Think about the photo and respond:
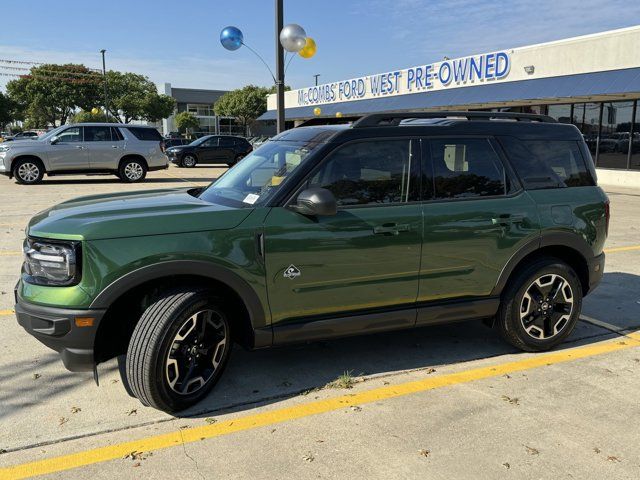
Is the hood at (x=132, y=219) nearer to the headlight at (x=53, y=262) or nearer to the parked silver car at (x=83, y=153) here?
the headlight at (x=53, y=262)

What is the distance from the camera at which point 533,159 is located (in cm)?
426

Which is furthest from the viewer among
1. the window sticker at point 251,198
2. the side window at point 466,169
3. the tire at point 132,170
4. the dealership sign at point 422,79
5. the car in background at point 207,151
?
the car in background at point 207,151

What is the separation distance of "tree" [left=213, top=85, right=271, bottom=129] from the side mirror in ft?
222

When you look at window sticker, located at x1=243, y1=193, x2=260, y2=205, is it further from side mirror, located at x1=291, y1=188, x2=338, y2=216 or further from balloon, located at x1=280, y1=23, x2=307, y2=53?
balloon, located at x1=280, y1=23, x2=307, y2=53

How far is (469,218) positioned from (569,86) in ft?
55.0

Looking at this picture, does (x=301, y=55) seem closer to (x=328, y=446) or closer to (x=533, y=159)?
(x=533, y=159)

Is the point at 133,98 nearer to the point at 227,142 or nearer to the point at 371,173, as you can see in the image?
the point at 227,142

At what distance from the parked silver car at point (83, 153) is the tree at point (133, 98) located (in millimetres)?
56947

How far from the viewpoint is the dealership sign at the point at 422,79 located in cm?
2177

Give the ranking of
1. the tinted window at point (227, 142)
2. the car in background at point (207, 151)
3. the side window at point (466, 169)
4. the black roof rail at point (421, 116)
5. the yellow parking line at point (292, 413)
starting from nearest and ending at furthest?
the yellow parking line at point (292, 413) → the black roof rail at point (421, 116) → the side window at point (466, 169) → the car in background at point (207, 151) → the tinted window at point (227, 142)

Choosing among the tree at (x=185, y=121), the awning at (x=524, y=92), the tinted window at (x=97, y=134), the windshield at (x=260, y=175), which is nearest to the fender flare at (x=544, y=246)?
the windshield at (x=260, y=175)

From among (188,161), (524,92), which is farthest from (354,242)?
(188,161)

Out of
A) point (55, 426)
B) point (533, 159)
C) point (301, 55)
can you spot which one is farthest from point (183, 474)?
point (301, 55)

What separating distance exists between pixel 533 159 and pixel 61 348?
3.56 metres
